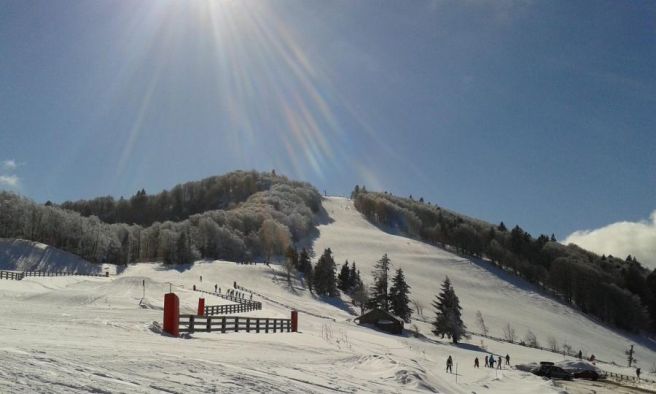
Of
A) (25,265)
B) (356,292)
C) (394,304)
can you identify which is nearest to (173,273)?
(25,265)

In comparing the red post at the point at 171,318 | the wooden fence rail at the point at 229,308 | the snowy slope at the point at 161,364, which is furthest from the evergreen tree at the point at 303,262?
the red post at the point at 171,318

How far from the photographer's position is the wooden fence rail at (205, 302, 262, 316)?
38.4m

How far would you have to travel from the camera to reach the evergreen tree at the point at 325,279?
101312 millimetres

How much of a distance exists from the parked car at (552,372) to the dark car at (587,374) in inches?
68.3

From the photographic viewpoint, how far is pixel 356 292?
9631cm

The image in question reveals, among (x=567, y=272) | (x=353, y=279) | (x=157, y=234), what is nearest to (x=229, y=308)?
(x=353, y=279)

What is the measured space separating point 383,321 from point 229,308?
94.4 feet

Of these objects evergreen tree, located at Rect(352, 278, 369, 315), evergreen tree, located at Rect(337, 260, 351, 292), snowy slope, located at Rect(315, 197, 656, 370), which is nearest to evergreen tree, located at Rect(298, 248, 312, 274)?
evergreen tree, located at Rect(337, 260, 351, 292)

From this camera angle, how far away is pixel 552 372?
44.4 meters

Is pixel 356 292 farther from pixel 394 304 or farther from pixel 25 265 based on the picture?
pixel 25 265

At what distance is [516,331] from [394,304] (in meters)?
25.1

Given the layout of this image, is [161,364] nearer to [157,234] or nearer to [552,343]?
[552,343]

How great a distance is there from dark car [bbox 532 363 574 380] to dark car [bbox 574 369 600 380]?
68.3 inches

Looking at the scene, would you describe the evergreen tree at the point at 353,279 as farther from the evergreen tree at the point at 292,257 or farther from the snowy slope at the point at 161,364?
the snowy slope at the point at 161,364
